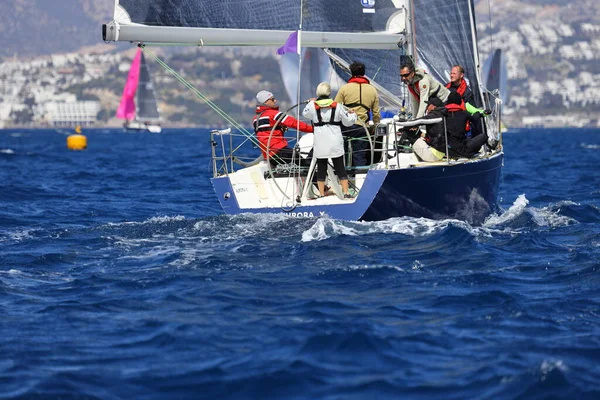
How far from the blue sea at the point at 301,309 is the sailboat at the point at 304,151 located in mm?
245

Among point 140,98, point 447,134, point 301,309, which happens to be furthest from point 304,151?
point 140,98

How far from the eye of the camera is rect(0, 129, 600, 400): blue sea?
6.21 m

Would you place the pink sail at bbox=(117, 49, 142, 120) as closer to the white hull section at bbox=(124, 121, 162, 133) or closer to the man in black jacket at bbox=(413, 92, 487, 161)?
the white hull section at bbox=(124, 121, 162, 133)

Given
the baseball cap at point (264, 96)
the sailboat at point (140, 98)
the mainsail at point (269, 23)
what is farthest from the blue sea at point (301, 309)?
the sailboat at point (140, 98)

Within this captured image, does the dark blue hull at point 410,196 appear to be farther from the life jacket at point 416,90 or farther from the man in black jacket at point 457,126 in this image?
the life jacket at point 416,90

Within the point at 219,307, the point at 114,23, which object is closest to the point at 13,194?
the point at 114,23

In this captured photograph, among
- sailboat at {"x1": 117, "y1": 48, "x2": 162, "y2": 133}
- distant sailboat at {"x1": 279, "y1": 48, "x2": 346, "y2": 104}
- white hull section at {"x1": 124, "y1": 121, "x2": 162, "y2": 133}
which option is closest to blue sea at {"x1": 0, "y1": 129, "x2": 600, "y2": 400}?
distant sailboat at {"x1": 279, "y1": 48, "x2": 346, "y2": 104}

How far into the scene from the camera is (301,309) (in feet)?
25.4

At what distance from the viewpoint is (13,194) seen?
19.0 m

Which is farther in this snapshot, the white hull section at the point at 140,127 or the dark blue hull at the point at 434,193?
the white hull section at the point at 140,127

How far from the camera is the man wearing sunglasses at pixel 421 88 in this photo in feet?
40.1

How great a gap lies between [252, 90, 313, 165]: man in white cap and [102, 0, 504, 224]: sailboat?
14cm

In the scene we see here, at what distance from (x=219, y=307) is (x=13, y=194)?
39.7 ft

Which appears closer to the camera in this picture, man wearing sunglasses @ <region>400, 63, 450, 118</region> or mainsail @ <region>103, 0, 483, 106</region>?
mainsail @ <region>103, 0, 483, 106</region>
